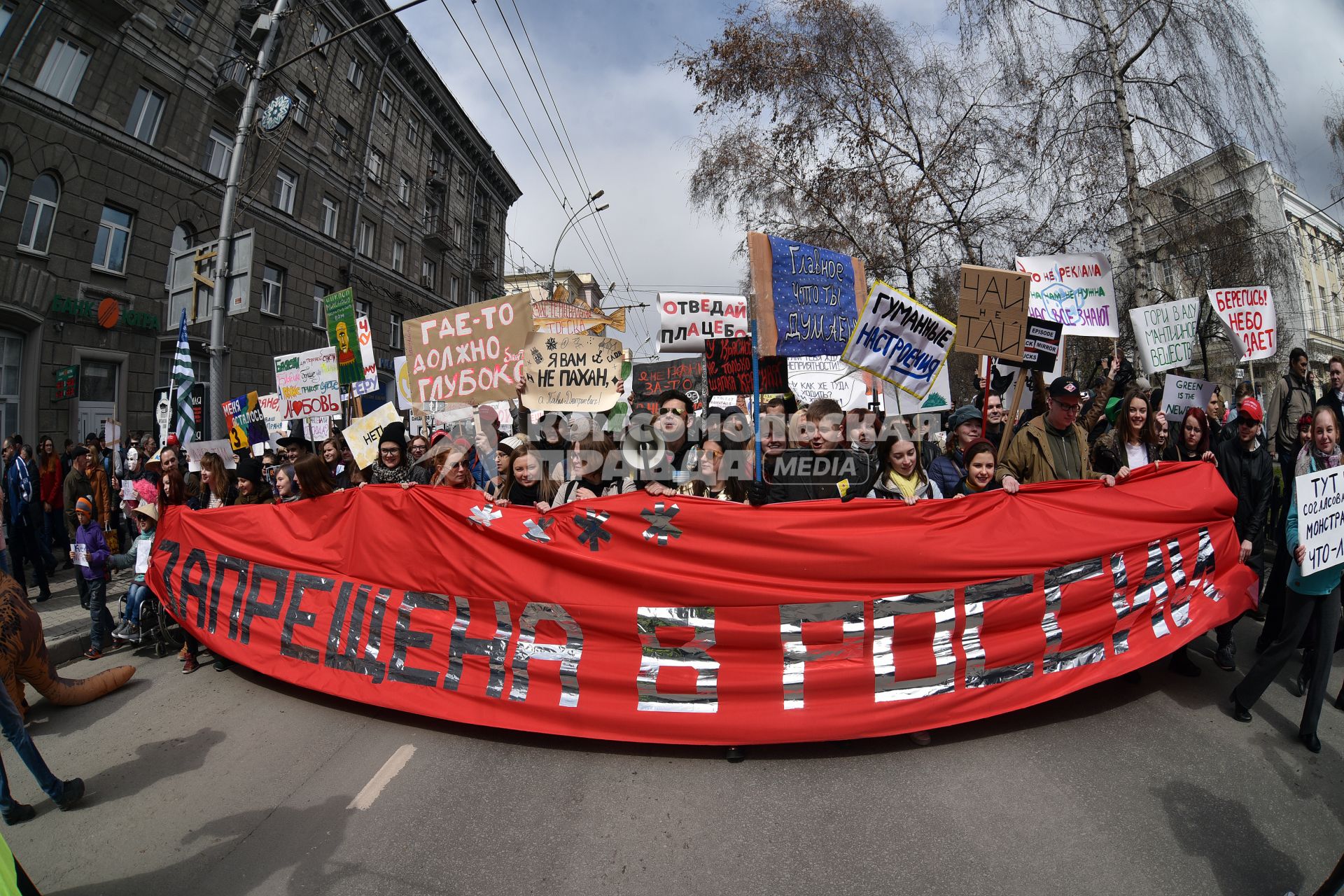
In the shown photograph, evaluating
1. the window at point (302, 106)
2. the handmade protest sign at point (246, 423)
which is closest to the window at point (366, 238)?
the window at point (302, 106)

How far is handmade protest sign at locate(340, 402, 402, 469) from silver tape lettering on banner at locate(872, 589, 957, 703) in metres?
5.79

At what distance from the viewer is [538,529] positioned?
3.94 m

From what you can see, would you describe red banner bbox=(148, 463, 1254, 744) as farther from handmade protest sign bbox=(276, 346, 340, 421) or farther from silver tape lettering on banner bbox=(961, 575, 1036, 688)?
handmade protest sign bbox=(276, 346, 340, 421)

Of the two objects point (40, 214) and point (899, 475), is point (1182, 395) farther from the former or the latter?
point (40, 214)

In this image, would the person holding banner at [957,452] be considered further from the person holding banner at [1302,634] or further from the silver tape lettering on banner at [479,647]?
the silver tape lettering on banner at [479,647]

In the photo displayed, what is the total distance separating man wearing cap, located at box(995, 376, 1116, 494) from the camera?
15.1 ft

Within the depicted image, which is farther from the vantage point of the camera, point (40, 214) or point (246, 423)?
point (40, 214)

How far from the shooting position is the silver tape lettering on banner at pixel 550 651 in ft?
12.1

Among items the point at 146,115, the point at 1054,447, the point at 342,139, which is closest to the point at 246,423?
the point at 1054,447

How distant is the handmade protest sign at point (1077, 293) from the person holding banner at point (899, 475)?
13.3 feet

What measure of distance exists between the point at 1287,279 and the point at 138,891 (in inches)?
699

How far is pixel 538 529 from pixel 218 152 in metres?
19.8

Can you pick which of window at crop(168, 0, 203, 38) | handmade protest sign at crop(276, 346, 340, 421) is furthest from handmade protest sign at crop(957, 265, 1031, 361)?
window at crop(168, 0, 203, 38)

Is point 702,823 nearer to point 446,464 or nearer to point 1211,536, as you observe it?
point 446,464
